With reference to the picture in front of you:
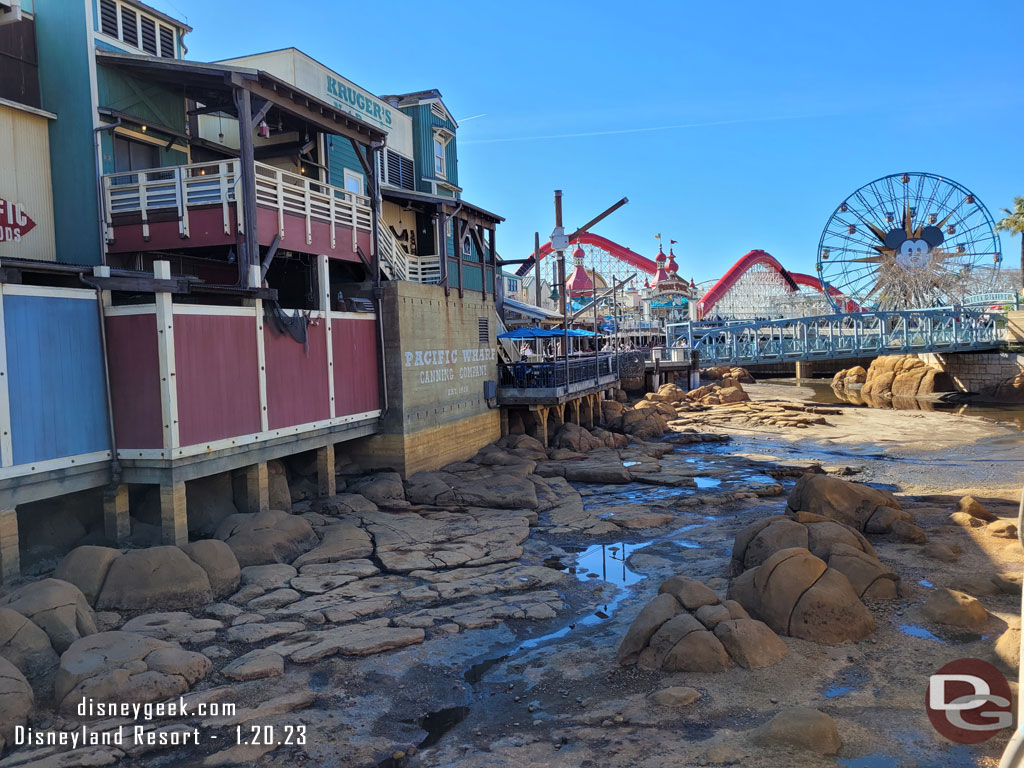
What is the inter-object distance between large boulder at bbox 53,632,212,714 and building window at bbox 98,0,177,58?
1154cm

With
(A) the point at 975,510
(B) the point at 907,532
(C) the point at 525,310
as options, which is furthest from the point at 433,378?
(A) the point at 975,510

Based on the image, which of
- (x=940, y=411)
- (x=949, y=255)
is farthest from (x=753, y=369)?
(x=940, y=411)

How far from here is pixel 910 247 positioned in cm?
5581

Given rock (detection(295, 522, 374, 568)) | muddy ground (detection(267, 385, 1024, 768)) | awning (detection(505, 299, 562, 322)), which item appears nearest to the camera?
muddy ground (detection(267, 385, 1024, 768))

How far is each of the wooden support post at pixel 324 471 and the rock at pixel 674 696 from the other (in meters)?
10.2

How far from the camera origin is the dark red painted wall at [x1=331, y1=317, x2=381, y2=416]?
1664 centimetres

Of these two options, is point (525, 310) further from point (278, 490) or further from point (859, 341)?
point (859, 341)

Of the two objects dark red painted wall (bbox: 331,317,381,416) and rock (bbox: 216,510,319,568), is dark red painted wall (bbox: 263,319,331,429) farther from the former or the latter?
rock (bbox: 216,510,319,568)

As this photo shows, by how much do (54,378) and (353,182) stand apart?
1136cm

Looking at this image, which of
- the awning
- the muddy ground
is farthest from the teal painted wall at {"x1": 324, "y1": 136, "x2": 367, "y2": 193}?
the muddy ground

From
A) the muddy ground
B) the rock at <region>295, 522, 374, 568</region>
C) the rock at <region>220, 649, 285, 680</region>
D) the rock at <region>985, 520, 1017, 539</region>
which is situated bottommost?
the muddy ground

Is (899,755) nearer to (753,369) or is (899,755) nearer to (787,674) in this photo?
(787,674)

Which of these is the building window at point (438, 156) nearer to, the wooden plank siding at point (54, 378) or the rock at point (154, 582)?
the wooden plank siding at point (54, 378)

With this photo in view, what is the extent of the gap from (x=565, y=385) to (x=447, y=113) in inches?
397
